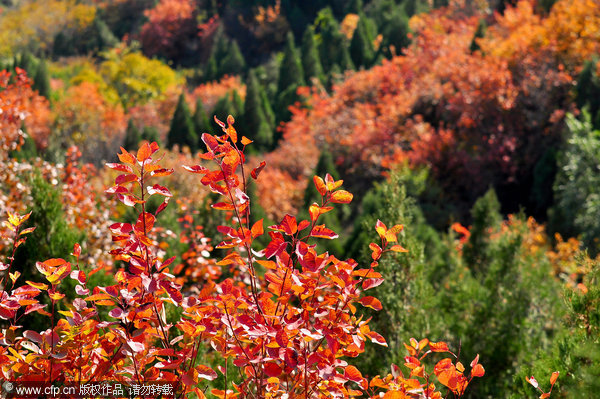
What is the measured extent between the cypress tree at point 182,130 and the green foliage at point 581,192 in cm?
1486

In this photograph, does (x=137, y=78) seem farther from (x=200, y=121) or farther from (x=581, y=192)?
(x=581, y=192)

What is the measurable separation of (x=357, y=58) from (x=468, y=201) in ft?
51.9

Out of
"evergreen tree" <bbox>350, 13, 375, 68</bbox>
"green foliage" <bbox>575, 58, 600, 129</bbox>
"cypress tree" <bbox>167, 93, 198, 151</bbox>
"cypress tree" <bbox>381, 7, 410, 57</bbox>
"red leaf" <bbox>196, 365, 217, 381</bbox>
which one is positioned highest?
"red leaf" <bbox>196, 365, 217, 381</bbox>

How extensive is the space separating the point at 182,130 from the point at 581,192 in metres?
16.4

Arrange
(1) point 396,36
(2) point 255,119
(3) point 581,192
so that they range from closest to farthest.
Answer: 1. (3) point 581,192
2. (2) point 255,119
3. (1) point 396,36

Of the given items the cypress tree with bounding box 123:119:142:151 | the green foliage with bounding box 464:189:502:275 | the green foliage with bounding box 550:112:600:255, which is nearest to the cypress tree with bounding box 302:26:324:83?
the cypress tree with bounding box 123:119:142:151

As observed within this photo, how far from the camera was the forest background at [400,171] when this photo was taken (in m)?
5.17

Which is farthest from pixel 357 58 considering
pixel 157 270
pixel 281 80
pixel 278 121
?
pixel 157 270

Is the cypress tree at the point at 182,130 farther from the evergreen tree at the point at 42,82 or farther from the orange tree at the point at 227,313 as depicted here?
the orange tree at the point at 227,313

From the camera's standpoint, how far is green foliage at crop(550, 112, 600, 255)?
1285 cm

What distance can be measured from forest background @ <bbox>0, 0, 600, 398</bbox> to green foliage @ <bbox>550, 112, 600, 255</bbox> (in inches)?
2.0

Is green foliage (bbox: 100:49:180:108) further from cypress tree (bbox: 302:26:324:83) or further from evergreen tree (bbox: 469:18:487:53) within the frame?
evergreen tree (bbox: 469:18:487:53)

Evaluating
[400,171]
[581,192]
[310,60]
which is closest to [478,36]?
[581,192]

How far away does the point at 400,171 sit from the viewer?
980 centimetres
